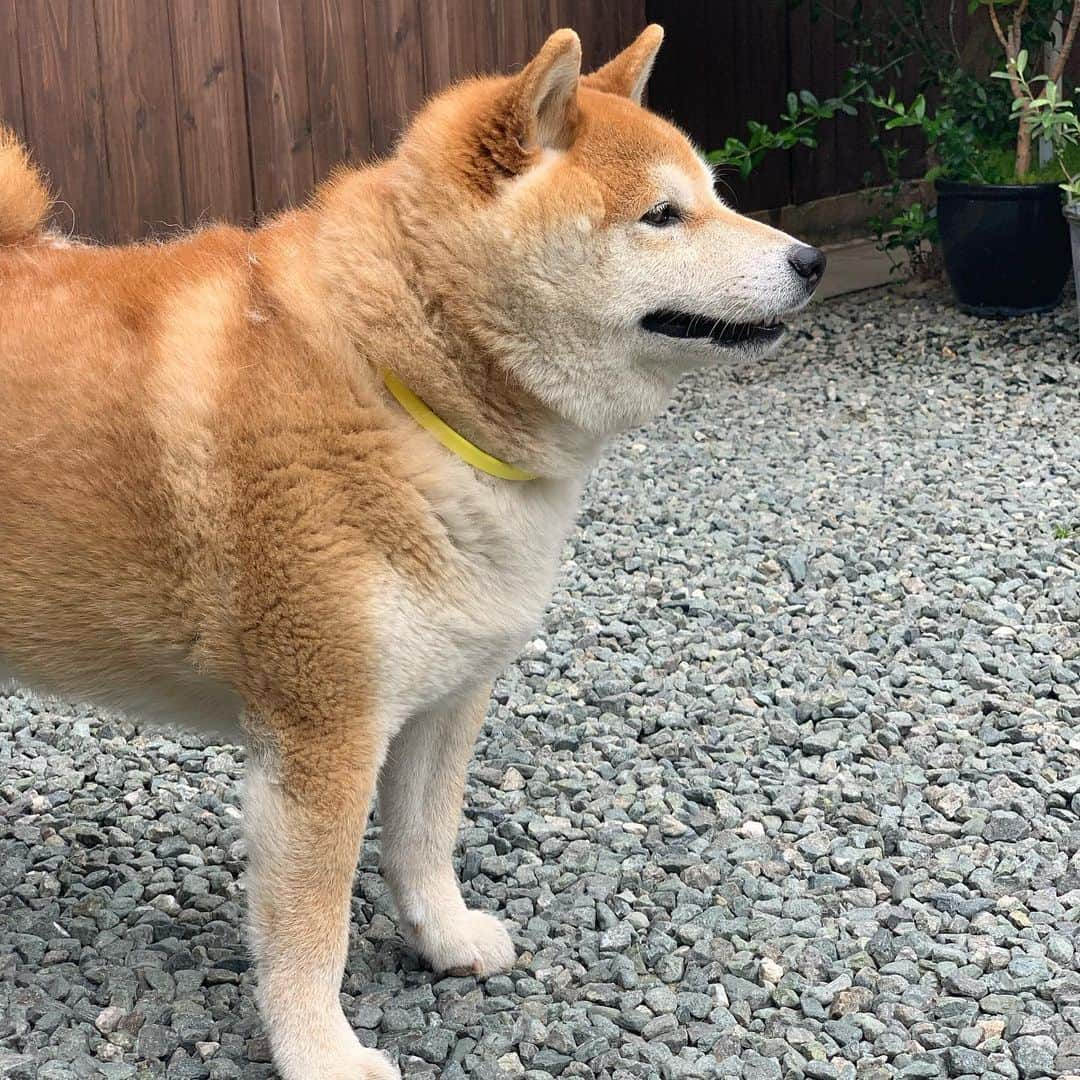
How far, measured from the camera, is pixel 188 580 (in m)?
2.03

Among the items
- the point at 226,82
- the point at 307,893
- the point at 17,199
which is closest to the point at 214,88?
the point at 226,82

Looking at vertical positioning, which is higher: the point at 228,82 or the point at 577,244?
the point at 577,244

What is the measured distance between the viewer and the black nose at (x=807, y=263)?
2.17m

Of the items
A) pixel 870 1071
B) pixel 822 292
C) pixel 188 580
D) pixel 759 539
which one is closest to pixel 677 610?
pixel 759 539

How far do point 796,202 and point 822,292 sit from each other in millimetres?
1332

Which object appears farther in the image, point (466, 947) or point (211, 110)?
point (211, 110)

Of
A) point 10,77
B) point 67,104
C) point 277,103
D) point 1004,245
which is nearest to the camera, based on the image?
point 10,77

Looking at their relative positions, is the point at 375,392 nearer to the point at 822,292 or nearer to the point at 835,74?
the point at 822,292

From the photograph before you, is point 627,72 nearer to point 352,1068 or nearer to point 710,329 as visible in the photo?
point 710,329

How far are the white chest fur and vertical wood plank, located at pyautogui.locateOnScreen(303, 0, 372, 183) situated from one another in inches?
138

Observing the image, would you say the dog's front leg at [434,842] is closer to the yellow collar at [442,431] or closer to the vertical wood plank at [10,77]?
the yellow collar at [442,431]

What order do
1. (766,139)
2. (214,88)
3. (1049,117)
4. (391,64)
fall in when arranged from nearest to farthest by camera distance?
(214,88), (391,64), (1049,117), (766,139)

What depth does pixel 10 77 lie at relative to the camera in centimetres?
434

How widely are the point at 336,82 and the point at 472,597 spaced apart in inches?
149
